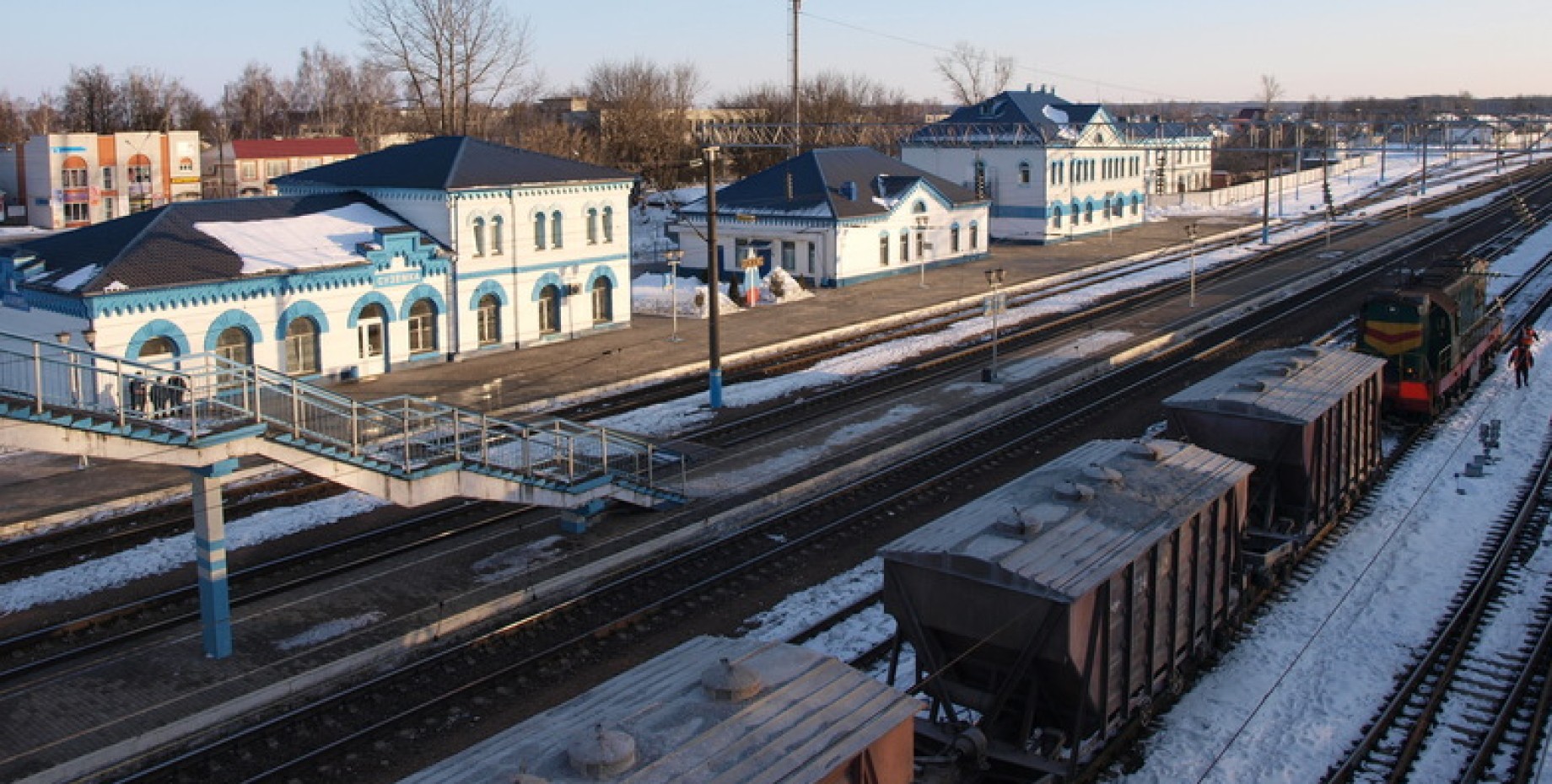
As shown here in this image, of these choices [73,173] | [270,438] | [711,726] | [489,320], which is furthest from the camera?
[73,173]

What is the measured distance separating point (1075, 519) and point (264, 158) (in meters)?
88.3

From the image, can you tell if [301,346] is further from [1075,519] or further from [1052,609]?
[1052,609]

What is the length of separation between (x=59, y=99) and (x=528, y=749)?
505 feet

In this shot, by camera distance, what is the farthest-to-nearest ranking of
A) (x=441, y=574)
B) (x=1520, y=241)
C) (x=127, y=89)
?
1. (x=127, y=89)
2. (x=1520, y=241)
3. (x=441, y=574)

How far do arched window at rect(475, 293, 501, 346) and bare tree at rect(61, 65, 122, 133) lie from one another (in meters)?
94.5

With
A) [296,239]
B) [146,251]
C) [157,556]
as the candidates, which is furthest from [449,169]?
[157,556]

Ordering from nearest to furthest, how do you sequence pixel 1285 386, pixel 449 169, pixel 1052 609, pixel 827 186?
1. pixel 1052 609
2. pixel 1285 386
3. pixel 449 169
4. pixel 827 186

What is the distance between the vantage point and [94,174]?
80625 mm

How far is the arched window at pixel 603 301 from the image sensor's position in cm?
4272

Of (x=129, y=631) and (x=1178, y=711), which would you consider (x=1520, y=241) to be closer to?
(x=1178, y=711)

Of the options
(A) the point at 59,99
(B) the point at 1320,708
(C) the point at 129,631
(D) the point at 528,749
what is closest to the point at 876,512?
(B) the point at 1320,708

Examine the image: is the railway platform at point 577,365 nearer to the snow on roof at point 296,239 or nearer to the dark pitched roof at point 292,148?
the snow on roof at point 296,239

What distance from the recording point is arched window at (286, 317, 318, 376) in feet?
108

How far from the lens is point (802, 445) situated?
2736 cm
